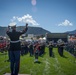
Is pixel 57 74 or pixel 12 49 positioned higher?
pixel 12 49

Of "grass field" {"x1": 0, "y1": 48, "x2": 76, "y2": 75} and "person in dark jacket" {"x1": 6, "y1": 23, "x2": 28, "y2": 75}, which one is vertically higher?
"person in dark jacket" {"x1": 6, "y1": 23, "x2": 28, "y2": 75}

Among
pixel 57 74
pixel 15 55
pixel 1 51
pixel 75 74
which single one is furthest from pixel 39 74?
pixel 1 51

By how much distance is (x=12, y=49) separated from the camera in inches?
376

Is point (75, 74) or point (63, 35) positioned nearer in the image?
point (75, 74)

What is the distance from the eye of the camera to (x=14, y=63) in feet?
31.9

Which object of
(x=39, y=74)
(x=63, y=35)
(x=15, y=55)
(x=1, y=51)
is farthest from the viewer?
(x=63, y=35)

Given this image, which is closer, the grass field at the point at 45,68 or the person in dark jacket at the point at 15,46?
the person in dark jacket at the point at 15,46

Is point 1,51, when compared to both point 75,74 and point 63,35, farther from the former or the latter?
point 63,35

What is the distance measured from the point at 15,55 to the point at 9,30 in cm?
109

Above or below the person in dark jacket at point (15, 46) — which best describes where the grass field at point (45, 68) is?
below

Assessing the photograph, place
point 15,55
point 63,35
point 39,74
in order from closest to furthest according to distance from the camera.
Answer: point 15,55
point 39,74
point 63,35

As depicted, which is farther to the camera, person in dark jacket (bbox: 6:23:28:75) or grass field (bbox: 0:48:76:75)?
grass field (bbox: 0:48:76:75)

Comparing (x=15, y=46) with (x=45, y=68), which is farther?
(x=45, y=68)

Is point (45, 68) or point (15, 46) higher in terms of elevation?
point (15, 46)
